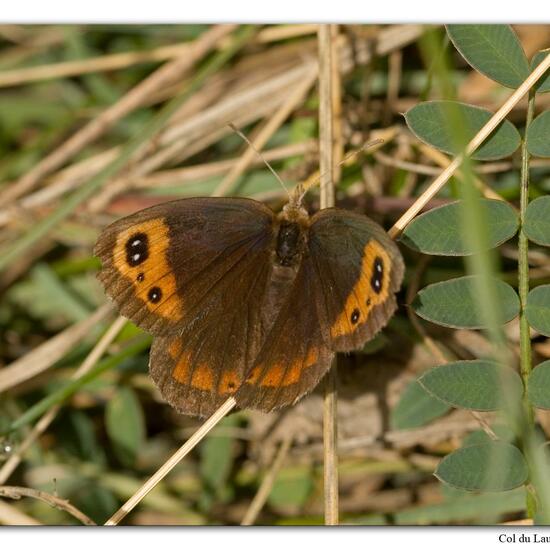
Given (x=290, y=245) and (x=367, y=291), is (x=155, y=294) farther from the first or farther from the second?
(x=367, y=291)

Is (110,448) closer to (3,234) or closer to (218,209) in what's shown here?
(3,234)

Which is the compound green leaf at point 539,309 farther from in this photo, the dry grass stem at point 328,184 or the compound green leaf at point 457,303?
the dry grass stem at point 328,184

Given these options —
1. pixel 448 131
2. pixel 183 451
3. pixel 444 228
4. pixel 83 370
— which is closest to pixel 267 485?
pixel 183 451

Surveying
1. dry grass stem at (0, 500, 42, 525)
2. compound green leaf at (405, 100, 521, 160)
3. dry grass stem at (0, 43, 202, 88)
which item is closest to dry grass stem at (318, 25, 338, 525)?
compound green leaf at (405, 100, 521, 160)

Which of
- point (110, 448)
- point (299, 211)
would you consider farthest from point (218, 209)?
point (110, 448)

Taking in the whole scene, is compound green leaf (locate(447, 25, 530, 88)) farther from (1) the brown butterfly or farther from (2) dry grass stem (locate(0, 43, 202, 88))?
(2) dry grass stem (locate(0, 43, 202, 88))

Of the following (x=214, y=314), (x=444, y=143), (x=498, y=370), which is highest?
(x=444, y=143)

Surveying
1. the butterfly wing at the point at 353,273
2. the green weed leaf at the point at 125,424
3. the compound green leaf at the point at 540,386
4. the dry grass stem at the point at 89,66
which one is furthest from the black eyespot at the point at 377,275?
the dry grass stem at the point at 89,66
